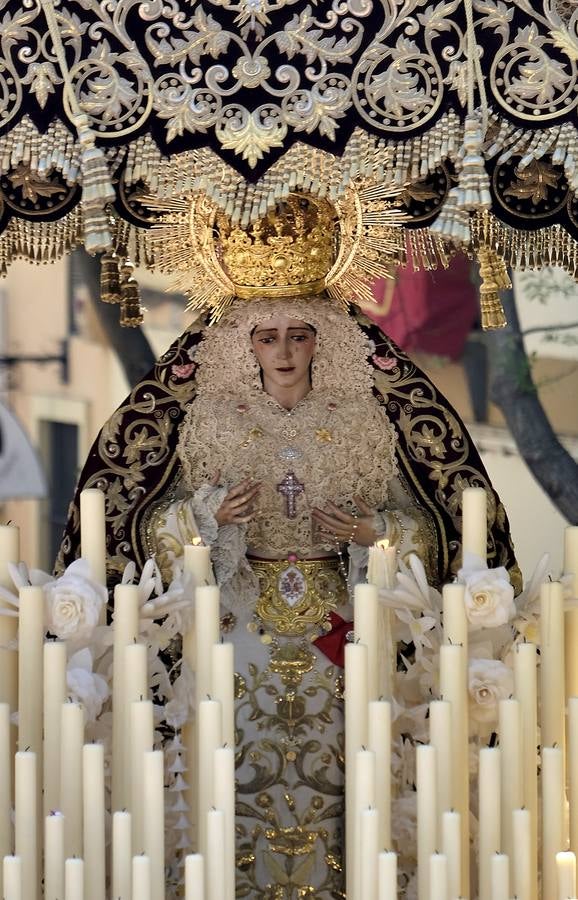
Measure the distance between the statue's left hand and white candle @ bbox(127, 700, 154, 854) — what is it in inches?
45.4

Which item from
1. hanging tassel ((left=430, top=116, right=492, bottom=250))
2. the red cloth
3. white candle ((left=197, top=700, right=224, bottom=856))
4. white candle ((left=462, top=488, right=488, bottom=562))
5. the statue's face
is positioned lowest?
white candle ((left=197, top=700, right=224, bottom=856))

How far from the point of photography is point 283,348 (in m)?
4.72

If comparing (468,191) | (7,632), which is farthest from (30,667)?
(468,191)

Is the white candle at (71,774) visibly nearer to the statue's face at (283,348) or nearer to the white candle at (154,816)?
the white candle at (154,816)

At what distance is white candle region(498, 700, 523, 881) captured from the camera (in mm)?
3656

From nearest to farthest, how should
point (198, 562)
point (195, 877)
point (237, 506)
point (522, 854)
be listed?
point (195, 877) < point (522, 854) < point (198, 562) < point (237, 506)

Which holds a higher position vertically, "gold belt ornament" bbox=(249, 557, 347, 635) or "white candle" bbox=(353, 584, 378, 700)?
"gold belt ornament" bbox=(249, 557, 347, 635)

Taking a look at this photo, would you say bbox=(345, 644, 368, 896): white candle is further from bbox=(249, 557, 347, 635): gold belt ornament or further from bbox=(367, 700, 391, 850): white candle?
bbox=(249, 557, 347, 635): gold belt ornament

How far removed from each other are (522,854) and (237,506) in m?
1.31

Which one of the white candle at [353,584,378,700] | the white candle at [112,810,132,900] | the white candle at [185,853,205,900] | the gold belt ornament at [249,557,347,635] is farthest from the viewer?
the gold belt ornament at [249,557,347,635]

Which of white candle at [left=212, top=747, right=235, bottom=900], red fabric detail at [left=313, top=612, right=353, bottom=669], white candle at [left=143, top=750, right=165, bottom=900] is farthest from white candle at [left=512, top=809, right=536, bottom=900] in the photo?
red fabric detail at [left=313, top=612, right=353, bottom=669]

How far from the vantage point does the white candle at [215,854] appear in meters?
3.40

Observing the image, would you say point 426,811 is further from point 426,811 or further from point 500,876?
point 500,876

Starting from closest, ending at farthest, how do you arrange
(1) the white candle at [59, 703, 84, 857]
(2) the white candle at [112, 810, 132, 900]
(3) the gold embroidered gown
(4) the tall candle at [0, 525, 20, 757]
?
(2) the white candle at [112, 810, 132, 900], (1) the white candle at [59, 703, 84, 857], (4) the tall candle at [0, 525, 20, 757], (3) the gold embroidered gown
